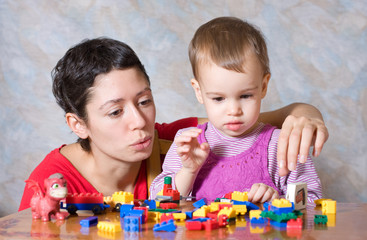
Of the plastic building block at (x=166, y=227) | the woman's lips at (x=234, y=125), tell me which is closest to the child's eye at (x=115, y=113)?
the woman's lips at (x=234, y=125)

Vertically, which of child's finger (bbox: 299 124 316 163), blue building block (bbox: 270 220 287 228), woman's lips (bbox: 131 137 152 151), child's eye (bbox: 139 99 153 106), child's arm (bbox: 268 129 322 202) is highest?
child's eye (bbox: 139 99 153 106)

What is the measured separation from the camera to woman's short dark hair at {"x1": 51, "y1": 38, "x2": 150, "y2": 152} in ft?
5.36

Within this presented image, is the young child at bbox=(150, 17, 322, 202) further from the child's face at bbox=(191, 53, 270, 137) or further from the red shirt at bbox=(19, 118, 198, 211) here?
the red shirt at bbox=(19, 118, 198, 211)

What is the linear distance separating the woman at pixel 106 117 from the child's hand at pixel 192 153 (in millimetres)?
222

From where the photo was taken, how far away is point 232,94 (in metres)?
1.37

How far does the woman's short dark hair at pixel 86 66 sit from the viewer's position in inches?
64.4

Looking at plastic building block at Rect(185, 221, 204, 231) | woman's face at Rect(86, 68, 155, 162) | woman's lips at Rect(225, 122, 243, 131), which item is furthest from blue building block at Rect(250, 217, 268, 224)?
woman's face at Rect(86, 68, 155, 162)

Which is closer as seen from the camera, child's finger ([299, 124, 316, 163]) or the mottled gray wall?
child's finger ([299, 124, 316, 163])

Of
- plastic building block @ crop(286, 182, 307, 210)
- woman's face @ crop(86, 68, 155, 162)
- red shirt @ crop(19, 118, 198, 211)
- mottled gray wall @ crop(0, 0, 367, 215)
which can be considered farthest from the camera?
mottled gray wall @ crop(0, 0, 367, 215)

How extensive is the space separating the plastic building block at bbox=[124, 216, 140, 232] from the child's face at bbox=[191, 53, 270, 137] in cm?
51

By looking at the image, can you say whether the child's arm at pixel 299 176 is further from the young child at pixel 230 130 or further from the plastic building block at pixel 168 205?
the plastic building block at pixel 168 205

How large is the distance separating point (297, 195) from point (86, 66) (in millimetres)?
821

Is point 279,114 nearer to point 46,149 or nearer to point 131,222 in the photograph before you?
point 131,222

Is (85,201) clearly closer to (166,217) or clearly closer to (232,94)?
(166,217)
